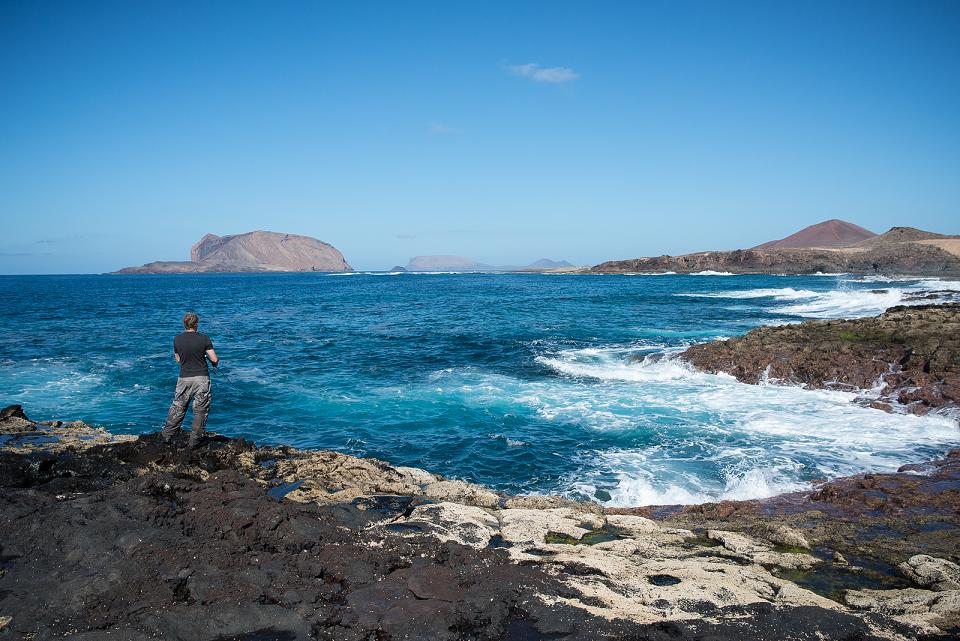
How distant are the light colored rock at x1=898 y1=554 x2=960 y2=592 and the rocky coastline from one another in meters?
0.02

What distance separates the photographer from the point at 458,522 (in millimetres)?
7109

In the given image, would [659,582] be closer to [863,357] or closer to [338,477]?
[338,477]

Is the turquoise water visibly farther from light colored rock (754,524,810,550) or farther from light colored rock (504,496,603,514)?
light colored rock (754,524,810,550)

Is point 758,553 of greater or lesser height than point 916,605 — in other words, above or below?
below

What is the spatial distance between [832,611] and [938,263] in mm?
108849

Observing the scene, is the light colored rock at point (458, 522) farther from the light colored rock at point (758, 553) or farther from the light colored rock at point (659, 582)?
the light colored rock at point (758, 553)

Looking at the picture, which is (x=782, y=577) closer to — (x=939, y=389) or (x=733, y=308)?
(x=939, y=389)

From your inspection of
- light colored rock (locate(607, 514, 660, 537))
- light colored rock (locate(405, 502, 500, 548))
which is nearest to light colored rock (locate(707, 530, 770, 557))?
light colored rock (locate(607, 514, 660, 537))

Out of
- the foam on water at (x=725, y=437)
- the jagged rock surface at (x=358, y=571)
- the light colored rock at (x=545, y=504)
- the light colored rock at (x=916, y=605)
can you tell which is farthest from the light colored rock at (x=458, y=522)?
the light colored rock at (x=916, y=605)

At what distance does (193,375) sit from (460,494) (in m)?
5.11

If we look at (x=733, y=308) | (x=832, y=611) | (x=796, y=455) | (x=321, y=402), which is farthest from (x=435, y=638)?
(x=733, y=308)

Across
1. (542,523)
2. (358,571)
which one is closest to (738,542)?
(542,523)

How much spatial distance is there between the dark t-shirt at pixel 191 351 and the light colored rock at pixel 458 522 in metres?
4.79

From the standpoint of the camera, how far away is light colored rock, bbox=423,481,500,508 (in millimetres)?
8547
